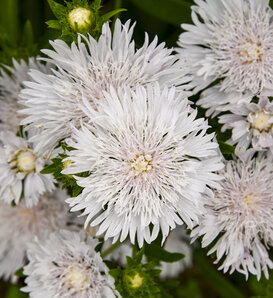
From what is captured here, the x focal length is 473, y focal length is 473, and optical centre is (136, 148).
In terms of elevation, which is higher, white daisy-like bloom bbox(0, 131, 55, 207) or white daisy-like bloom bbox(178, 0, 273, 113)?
white daisy-like bloom bbox(178, 0, 273, 113)

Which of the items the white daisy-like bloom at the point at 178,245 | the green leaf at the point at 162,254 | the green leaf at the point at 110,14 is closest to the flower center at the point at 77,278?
the green leaf at the point at 162,254

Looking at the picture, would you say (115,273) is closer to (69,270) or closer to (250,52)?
(69,270)

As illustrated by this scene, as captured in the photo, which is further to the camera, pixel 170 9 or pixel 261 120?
pixel 170 9

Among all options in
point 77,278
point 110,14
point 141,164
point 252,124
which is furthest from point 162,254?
point 110,14

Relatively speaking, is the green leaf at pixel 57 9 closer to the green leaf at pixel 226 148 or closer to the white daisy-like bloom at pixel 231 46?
the white daisy-like bloom at pixel 231 46

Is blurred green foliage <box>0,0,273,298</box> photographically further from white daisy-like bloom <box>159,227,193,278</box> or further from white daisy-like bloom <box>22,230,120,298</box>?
white daisy-like bloom <box>22,230,120,298</box>

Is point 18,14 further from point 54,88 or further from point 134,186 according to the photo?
point 134,186

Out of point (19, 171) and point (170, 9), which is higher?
point (170, 9)

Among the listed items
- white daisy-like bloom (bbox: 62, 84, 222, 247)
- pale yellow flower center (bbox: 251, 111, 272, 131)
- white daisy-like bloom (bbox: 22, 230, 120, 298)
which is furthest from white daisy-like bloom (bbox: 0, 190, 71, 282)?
pale yellow flower center (bbox: 251, 111, 272, 131)
